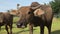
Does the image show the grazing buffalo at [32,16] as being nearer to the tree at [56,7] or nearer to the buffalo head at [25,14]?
the buffalo head at [25,14]

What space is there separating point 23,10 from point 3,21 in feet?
32.3

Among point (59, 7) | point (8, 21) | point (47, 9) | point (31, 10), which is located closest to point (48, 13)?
point (47, 9)

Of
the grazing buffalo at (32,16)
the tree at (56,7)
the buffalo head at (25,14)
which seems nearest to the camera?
the buffalo head at (25,14)

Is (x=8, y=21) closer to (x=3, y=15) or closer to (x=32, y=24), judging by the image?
(x=3, y=15)

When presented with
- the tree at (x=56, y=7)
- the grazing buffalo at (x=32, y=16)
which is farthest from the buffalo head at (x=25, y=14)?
the tree at (x=56, y=7)

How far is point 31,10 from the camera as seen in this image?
1022 centimetres

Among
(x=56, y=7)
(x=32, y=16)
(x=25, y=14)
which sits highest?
(x=25, y=14)

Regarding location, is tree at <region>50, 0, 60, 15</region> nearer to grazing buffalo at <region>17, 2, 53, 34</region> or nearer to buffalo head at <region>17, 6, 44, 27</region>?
grazing buffalo at <region>17, 2, 53, 34</region>

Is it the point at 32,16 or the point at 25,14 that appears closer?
the point at 25,14

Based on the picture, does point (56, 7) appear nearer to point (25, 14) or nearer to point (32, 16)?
point (32, 16)

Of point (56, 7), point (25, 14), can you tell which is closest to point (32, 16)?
point (25, 14)

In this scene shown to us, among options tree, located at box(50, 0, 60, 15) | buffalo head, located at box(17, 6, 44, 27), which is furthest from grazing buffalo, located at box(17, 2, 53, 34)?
tree, located at box(50, 0, 60, 15)

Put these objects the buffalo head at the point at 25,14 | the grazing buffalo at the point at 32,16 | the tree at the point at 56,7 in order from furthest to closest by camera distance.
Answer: the tree at the point at 56,7, the grazing buffalo at the point at 32,16, the buffalo head at the point at 25,14

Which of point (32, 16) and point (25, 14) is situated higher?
point (25, 14)
